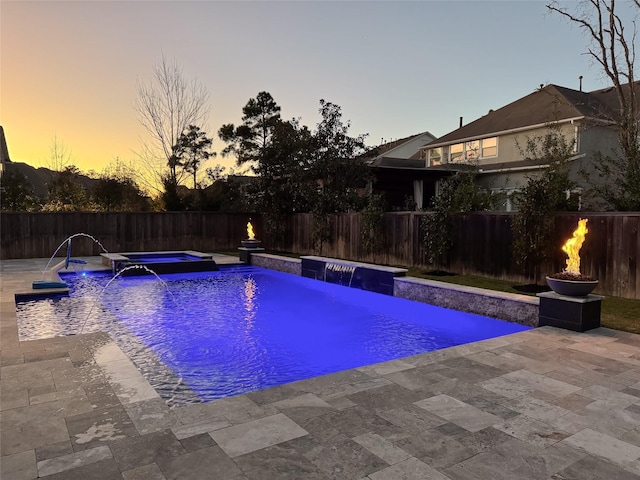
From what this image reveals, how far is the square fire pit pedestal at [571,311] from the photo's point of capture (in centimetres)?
543

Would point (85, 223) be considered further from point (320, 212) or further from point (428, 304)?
point (428, 304)

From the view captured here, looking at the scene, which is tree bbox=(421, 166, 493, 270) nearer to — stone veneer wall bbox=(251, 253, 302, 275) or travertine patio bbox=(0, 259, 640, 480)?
stone veneer wall bbox=(251, 253, 302, 275)

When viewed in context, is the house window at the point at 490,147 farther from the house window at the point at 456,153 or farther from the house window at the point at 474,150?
the house window at the point at 456,153

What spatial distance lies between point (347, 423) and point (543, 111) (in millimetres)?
18555

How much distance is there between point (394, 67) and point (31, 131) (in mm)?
16164

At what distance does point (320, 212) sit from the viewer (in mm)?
14617

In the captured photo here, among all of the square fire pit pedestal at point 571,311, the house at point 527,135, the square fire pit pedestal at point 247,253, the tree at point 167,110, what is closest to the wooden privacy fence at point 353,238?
the square fire pit pedestal at point 247,253

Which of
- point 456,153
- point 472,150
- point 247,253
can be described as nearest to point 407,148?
point 456,153

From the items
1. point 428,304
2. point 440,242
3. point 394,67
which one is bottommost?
point 428,304

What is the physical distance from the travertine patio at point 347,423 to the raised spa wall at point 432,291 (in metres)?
2.12

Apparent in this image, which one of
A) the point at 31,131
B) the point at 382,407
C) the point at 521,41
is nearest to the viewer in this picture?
the point at 382,407

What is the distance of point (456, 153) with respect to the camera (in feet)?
68.4

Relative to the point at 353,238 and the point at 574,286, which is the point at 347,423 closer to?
the point at 574,286

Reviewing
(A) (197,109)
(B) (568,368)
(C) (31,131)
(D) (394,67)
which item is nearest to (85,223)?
(C) (31,131)
